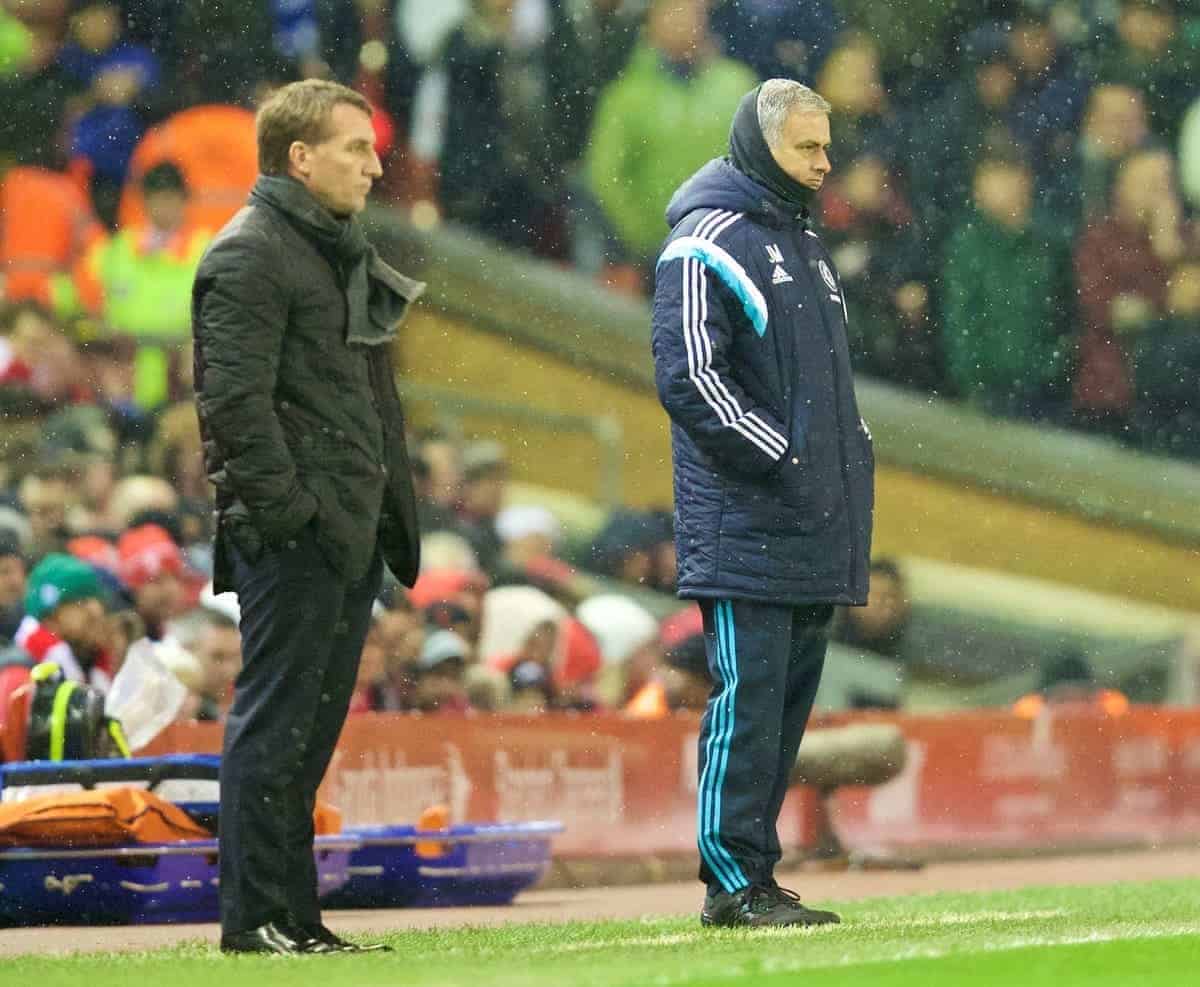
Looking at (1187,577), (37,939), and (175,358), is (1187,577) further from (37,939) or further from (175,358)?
(37,939)

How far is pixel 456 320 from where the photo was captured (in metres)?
15.8

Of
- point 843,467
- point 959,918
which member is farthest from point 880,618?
point 843,467

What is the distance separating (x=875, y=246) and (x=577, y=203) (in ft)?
6.21

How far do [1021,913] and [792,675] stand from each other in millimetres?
1218

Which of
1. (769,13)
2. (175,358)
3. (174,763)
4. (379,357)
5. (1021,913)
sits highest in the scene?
(769,13)

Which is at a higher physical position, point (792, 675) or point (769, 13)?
point (769, 13)

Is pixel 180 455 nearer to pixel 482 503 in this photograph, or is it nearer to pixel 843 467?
pixel 482 503

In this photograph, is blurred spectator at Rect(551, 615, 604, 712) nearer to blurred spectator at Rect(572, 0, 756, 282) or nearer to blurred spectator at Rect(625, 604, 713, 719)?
blurred spectator at Rect(625, 604, 713, 719)

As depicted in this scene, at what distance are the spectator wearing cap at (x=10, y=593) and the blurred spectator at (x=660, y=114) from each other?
555 centimetres

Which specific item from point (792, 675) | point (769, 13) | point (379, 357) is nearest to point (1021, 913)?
point (792, 675)

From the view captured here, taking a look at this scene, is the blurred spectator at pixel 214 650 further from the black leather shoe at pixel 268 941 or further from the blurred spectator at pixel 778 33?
the blurred spectator at pixel 778 33

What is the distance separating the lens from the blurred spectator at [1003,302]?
16281 millimetres

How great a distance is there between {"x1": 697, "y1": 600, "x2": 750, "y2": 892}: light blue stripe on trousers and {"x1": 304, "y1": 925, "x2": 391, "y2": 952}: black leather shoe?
37.5 inches

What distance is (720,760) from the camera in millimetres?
7160
